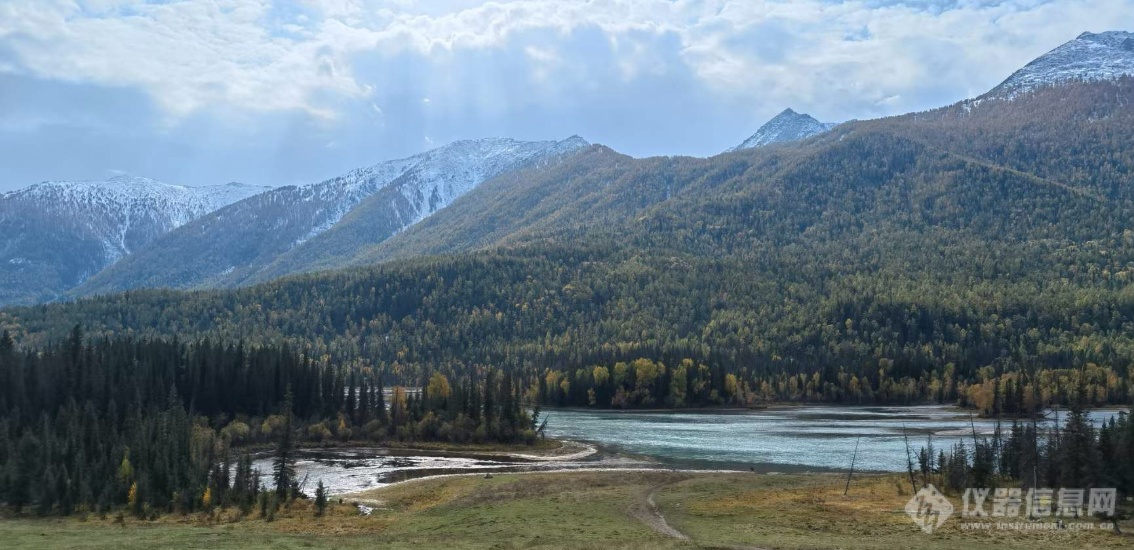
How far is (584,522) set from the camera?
238ft

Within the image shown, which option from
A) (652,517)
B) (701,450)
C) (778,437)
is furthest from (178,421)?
(778,437)

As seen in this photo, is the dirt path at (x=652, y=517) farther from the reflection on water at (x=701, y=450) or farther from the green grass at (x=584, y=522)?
the reflection on water at (x=701, y=450)

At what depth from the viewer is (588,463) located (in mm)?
121125

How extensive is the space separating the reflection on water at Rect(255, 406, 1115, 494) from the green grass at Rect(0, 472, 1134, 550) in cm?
1502

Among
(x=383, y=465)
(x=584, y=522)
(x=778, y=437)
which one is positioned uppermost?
(x=584, y=522)

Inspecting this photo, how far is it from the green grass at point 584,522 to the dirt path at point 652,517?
1.26ft

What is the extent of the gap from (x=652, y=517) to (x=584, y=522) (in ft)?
20.9

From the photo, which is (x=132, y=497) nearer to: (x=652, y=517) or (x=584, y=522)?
(x=584, y=522)

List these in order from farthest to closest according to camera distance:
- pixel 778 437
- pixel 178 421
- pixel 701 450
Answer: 1. pixel 778 437
2. pixel 701 450
3. pixel 178 421

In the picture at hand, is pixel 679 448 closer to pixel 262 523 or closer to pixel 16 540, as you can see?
pixel 262 523

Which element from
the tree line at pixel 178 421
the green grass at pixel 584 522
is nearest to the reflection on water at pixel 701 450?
the tree line at pixel 178 421

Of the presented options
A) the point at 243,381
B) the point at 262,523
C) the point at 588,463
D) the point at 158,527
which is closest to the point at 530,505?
the point at 262,523

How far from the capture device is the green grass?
6044 centimetres

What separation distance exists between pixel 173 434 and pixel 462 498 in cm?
3067
